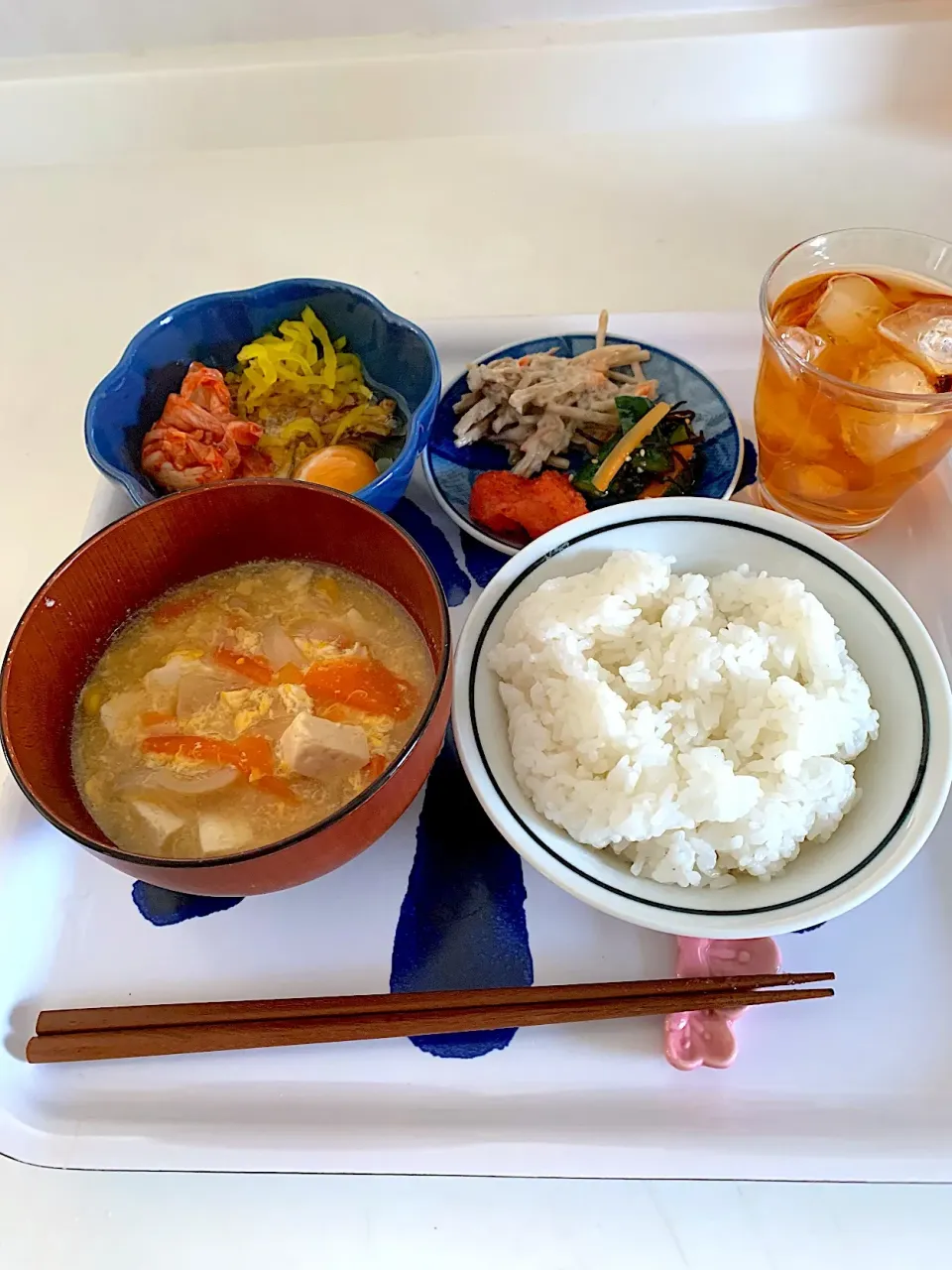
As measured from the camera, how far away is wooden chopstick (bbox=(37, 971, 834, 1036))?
3.40 feet

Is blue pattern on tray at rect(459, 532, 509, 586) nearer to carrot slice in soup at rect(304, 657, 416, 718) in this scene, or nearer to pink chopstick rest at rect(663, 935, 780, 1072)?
carrot slice in soup at rect(304, 657, 416, 718)

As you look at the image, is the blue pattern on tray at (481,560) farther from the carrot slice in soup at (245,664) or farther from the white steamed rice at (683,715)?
the carrot slice in soup at (245,664)

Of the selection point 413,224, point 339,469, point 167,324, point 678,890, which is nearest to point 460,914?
point 678,890

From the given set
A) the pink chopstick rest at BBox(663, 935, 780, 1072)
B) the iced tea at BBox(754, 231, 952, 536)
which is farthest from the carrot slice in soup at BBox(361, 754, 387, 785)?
the iced tea at BBox(754, 231, 952, 536)

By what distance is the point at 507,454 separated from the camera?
157cm

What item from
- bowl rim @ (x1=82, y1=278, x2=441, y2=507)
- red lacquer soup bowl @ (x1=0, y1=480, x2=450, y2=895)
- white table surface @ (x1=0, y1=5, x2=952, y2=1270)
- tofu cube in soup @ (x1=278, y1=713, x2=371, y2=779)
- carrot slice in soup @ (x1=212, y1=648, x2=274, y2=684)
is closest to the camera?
red lacquer soup bowl @ (x1=0, y1=480, x2=450, y2=895)

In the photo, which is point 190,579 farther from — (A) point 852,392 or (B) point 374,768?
(A) point 852,392

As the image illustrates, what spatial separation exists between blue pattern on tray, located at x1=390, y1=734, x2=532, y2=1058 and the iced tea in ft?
2.21

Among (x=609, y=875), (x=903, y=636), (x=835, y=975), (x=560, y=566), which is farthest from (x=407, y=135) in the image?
(x=835, y=975)

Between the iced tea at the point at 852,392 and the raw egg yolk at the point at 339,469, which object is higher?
the iced tea at the point at 852,392

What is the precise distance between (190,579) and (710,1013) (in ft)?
2.75

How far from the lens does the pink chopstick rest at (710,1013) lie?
3.38 ft

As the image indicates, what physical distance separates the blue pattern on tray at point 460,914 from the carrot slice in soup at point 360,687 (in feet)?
0.44

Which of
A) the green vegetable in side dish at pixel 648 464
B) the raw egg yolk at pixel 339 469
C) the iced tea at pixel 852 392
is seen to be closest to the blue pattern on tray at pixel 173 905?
the raw egg yolk at pixel 339 469
